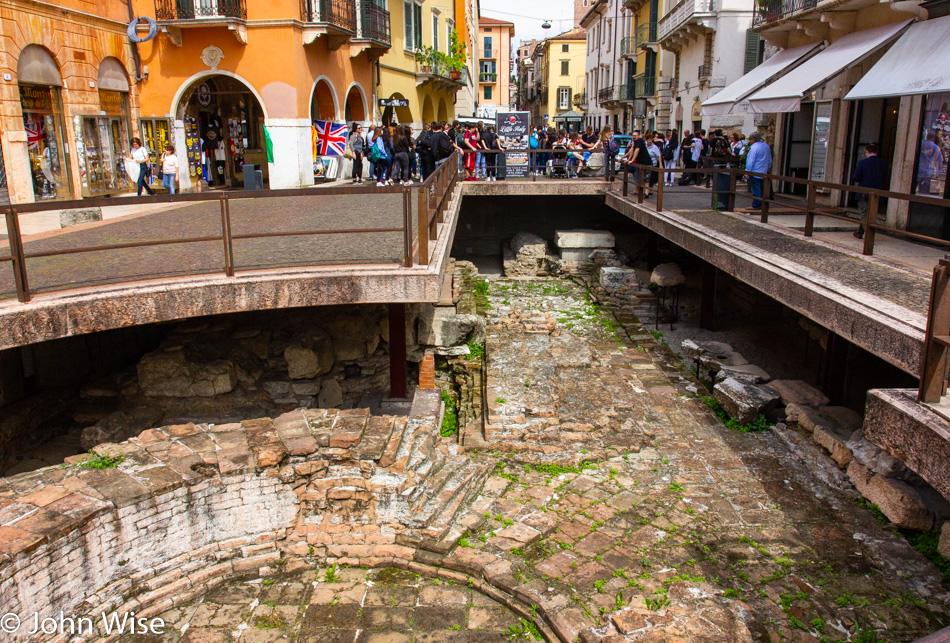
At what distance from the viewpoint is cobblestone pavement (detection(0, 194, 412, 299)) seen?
7458 millimetres


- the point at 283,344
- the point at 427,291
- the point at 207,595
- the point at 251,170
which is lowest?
the point at 207,595

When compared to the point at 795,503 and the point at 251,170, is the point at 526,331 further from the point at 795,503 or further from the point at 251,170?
the point at 251,170

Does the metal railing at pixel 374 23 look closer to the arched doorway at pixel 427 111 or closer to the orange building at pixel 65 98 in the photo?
the orange building at pixel 65 98

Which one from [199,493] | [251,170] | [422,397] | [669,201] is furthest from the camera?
[251,170]

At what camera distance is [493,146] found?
19.1 meters

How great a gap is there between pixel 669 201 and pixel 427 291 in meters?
9.11

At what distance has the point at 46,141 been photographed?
14852mm

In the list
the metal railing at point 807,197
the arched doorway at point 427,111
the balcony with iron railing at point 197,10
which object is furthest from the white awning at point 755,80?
the arched doorway at point 427,111

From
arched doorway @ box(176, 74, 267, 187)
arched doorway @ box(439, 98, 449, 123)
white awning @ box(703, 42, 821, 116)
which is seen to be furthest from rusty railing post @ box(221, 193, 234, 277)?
arched doorway @ box(439, 98, 449, 123)

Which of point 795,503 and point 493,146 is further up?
point 493,146

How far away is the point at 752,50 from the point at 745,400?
1835 centimetres

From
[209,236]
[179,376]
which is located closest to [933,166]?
[209,236]

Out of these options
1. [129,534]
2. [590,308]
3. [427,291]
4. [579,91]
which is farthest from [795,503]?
[579,91]

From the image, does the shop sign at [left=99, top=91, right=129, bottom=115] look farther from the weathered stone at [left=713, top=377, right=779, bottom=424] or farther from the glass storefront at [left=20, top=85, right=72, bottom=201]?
the weathered stone at [left=713, top=377, right=779, bottom=424]
